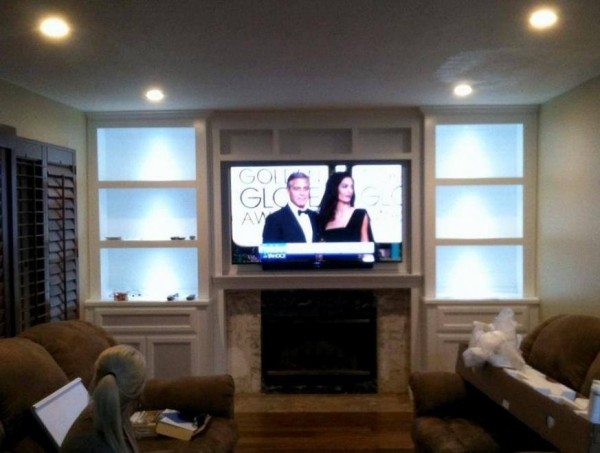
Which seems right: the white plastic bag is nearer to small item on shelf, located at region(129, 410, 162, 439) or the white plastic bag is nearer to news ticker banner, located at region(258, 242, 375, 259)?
news ticker banner, located at region(258, 242, 375, 259)

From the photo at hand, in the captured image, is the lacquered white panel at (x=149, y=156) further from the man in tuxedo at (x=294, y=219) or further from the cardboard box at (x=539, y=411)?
the cardboard box at (x=539, y=411)

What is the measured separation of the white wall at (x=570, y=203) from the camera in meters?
3.42

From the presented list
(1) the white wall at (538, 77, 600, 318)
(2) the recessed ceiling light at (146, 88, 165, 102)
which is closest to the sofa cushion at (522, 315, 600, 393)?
(1) the white wall at (538, 77, 600, 318)

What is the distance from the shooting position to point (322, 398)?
445cm

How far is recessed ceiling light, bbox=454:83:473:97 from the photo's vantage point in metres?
3.60

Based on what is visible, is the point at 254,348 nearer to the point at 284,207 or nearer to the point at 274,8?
the point at 284,207

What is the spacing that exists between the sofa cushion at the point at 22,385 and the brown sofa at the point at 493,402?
1.91 m

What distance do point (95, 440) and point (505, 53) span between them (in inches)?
106

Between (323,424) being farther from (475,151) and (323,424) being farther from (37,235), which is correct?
(475,151)

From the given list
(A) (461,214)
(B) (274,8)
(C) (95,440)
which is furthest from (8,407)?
(A) (461,214)

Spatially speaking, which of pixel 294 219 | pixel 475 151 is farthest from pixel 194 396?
pixel 475 151

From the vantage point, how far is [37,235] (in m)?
3.45

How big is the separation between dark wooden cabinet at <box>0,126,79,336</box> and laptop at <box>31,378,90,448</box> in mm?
901

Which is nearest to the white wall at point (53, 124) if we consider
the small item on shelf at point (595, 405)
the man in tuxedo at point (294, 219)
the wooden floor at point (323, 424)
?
the man in tuxedo at point (294, 219)
